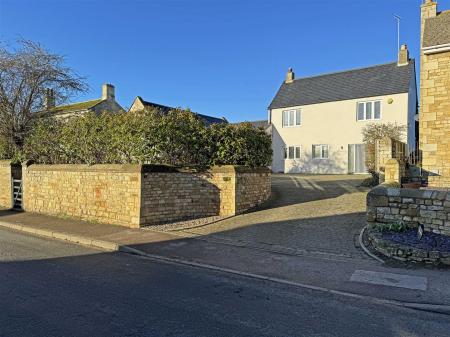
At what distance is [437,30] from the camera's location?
14.3 meters

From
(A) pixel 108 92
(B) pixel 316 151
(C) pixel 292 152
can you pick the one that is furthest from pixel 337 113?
(A) pixel 108 92

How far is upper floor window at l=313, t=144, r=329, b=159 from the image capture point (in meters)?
28.3

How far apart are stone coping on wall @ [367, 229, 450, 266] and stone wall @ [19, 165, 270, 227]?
5.14 meters

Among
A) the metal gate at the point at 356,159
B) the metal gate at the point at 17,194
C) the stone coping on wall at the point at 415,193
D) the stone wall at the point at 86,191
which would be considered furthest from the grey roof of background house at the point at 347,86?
the metal gate at the point at 17,194

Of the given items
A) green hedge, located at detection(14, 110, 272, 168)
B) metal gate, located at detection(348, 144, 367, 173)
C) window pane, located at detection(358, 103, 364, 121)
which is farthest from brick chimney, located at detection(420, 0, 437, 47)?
metal gate, located at detection(348, 144, 367, 173)

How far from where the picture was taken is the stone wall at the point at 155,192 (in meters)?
11.1

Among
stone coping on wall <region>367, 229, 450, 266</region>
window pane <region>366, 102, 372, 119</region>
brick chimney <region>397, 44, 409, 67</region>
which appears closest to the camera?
stone coping on wall <region>367, 229, 450, 266</region>

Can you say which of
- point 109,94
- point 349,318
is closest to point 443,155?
point 349,318

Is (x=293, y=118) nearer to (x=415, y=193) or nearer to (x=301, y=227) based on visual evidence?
(x=301, y=227)

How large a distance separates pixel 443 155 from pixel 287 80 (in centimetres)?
2096

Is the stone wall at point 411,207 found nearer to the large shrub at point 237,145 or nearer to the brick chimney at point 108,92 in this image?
the large shrub at point 237,145

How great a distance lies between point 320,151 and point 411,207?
2081 centimetres

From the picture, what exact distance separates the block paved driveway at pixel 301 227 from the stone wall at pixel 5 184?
10.6 meters

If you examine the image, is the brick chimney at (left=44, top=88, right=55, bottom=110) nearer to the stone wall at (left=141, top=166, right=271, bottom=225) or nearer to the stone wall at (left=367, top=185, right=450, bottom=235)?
the stone wall at (left=141, top=166, right=271, bottom=225)
